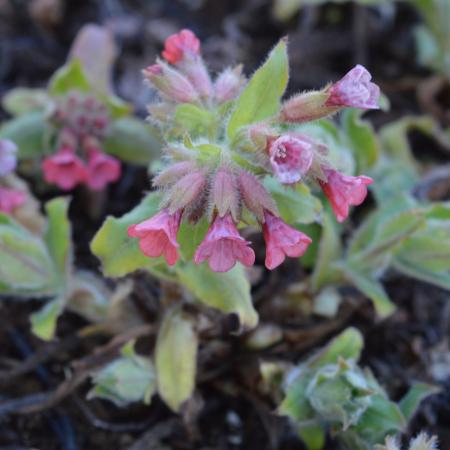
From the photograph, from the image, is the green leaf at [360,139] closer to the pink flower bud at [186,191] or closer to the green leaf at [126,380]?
the pink flower bud at [186,191]

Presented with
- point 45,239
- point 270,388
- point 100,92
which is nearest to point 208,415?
point 270,388

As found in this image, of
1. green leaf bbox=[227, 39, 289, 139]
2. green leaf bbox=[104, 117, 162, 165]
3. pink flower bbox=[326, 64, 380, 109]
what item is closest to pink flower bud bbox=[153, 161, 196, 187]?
green leaf bbox=[227, 39, 289, 139]

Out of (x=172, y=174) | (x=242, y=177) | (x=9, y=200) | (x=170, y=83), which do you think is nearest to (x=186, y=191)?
(x=172, y=174)

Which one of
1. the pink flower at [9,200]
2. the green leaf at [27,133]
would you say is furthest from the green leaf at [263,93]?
the green leaf at [27,133]

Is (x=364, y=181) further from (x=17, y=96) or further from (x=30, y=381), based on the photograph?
(x=17, y=96)

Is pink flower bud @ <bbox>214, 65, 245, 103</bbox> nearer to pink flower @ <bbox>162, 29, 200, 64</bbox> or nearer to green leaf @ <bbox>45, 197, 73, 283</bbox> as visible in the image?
pink flower @ <bbox>162, 29, 200, 64</bbox>
